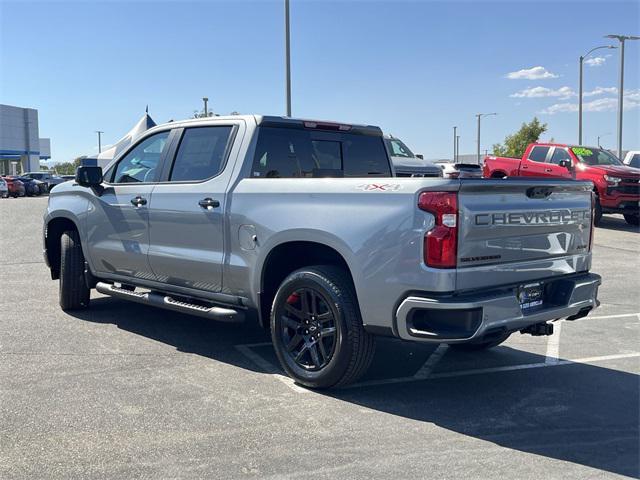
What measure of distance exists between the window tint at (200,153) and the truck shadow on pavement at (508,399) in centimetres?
158

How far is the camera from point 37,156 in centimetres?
7781

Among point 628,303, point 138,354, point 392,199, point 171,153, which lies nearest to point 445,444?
point 392,199

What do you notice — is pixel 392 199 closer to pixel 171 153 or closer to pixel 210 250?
pixel 210 250

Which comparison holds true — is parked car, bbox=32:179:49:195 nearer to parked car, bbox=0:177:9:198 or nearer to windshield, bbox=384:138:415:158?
parked car, bbox=0:177:9:198

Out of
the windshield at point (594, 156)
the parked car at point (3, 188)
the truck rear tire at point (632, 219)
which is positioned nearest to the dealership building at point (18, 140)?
the parked car at point (3, 188)

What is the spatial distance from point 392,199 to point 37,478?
2.56m

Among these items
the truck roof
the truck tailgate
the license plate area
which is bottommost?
the license plate area

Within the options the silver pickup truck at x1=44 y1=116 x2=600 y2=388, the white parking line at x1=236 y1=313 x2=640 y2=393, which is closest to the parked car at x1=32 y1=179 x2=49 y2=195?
the silver pickup truck at x1=44 y1=116 x2=600 y2=388

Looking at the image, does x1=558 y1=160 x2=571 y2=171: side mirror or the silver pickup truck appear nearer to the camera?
the silver pickup truck

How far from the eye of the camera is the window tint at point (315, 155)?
541 centimetres

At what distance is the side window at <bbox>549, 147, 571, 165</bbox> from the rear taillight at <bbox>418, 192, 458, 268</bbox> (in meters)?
15.0

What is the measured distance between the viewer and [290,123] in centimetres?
559

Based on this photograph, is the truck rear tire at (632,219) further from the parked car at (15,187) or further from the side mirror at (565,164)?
the parked car at (15,187)

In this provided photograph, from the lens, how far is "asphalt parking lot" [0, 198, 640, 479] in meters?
3.56
